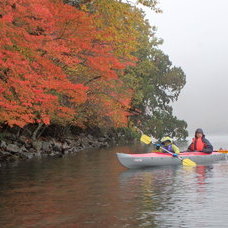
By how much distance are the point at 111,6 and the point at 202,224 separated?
15.2 meters

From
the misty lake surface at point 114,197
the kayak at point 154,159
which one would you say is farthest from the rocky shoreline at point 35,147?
the kayak at point 154,159

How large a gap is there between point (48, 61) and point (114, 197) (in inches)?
480

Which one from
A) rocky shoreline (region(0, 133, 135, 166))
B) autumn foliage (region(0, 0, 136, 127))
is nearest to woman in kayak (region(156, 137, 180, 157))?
autumn foliage (region(0, 0, 136, 127))

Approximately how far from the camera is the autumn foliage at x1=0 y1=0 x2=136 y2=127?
20.8 meters

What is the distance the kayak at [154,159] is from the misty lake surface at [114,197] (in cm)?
42

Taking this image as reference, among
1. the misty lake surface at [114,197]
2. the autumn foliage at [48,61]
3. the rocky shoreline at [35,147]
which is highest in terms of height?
the autumn foliage at [48,61]

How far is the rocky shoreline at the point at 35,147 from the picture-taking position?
26.5 meters

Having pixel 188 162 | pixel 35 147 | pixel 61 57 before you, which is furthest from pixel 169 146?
pixel 35 147

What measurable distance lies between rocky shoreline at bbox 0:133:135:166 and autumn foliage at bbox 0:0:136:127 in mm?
1723

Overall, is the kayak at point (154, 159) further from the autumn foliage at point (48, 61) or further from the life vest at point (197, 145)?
the autumn foliage at point (48, 61)

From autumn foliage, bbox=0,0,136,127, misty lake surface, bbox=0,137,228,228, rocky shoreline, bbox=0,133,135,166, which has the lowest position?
misty lake surface, bbox=0,137,228,228

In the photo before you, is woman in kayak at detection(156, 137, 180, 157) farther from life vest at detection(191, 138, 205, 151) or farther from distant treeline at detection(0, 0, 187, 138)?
distant treeline at detection(0, 0, 187, 138)

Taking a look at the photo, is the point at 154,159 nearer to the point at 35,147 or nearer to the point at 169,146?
the point at 169,146

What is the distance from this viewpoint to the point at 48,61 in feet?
79.0
